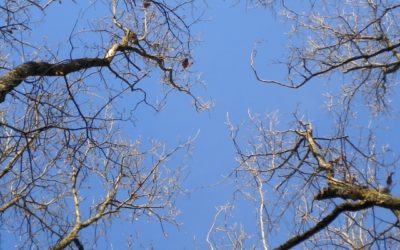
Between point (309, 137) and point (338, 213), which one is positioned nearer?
point (338, 213)

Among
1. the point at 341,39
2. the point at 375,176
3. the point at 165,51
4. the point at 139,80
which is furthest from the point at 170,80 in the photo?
the point at 375,176

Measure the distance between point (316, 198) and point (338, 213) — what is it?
0.20 m

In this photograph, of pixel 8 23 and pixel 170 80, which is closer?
pixel 8 23

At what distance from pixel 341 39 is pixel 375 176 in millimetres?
1998

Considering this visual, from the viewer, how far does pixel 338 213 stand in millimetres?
4098

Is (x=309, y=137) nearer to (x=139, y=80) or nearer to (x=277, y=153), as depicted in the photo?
(x=277, y=153)

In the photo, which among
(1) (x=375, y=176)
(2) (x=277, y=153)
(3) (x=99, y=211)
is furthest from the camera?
(3) (x=99, y=211)

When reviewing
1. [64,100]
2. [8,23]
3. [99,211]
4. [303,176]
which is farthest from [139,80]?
[99,211]

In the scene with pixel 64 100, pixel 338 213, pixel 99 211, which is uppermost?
pixel 99 211

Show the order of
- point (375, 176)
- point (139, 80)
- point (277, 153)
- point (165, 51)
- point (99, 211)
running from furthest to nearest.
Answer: point (99, 211) < point (165, 51) < point (277, 153) < point (139, 80) < point (375, 176)

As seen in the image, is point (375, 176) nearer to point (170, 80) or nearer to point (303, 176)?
point (303, 176)

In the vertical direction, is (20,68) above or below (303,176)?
above

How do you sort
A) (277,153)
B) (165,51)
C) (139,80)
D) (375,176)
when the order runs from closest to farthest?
(375,176) → (139,80) → (277,153) → (165,51)

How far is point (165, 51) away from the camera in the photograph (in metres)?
5.85
